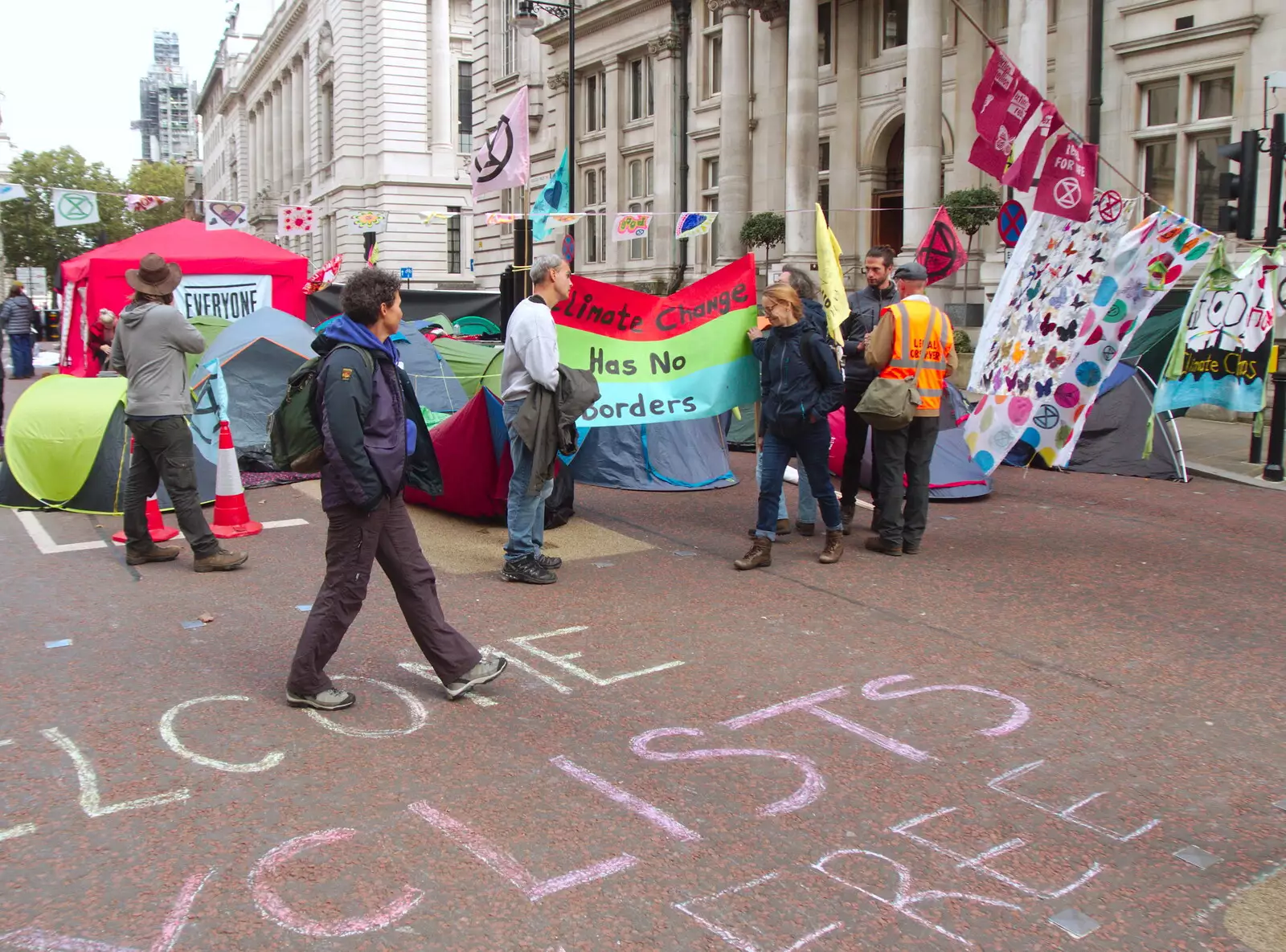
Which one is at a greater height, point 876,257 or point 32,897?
point 876,257

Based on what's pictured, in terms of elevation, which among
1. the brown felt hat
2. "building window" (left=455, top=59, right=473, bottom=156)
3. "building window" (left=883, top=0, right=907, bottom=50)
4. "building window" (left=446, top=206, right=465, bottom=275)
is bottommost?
the brown felt hat

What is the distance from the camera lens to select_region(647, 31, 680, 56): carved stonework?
2864 cm

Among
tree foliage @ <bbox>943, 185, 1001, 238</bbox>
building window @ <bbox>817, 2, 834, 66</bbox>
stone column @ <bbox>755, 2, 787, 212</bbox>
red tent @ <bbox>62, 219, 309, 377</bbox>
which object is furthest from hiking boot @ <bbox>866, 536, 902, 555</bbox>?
building window @ <bbox>817, 2, 834, 66</bbox>

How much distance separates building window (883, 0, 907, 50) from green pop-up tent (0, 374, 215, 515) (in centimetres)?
1864

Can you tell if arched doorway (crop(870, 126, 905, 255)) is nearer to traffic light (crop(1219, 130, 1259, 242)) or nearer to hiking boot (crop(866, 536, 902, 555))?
traffic light (crop(1219, 130, 1259, 242))

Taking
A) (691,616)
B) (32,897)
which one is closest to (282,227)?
(691,616)

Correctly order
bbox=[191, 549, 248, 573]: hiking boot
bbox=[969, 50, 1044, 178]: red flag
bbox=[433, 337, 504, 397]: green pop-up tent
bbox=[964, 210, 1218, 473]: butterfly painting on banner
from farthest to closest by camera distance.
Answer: bbox=[433, 337, 504, 397]: green pop-up tent → bbox=[969, 50, 1044, 178]: red flag → bbox=[964, 210, 1218, 473]: butterfly painting on banner → bbox=[191, 549, 248, 573]: hiking boot

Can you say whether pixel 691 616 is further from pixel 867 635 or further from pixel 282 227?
pixel 282 227

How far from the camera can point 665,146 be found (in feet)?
95.9

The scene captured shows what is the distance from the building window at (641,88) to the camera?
30.9 metres

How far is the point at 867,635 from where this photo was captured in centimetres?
586

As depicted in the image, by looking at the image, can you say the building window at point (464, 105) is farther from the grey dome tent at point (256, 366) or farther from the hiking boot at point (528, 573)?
the hiking boot at point (528, 573)

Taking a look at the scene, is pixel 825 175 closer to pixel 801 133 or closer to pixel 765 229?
pixel 765 229

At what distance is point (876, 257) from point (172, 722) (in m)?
5.67
